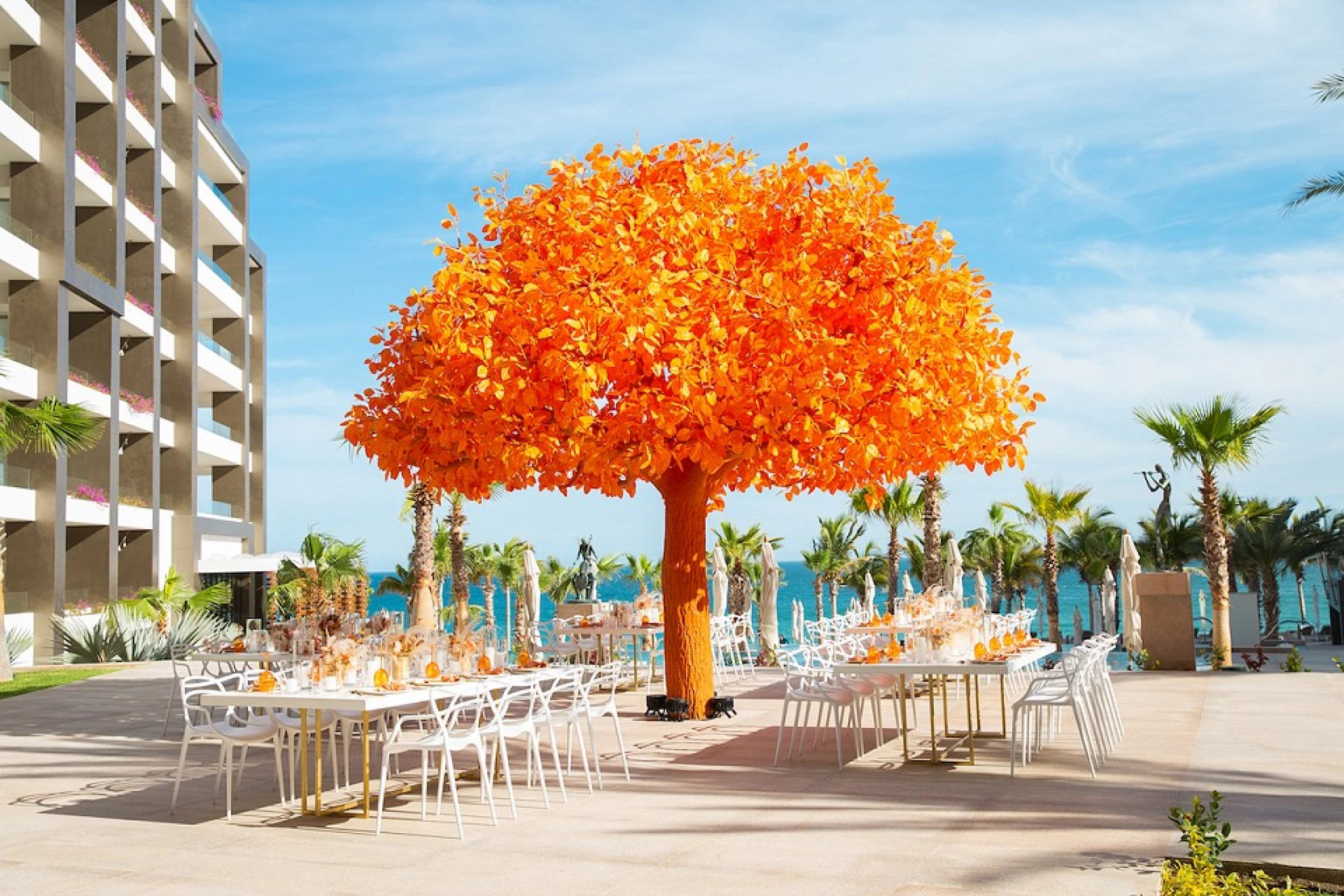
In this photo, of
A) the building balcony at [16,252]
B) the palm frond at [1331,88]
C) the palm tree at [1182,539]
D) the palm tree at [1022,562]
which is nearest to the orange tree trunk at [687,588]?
the palm frond at [1331,88]

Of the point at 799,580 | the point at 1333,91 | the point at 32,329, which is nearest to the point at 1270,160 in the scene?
the point at 1333,91

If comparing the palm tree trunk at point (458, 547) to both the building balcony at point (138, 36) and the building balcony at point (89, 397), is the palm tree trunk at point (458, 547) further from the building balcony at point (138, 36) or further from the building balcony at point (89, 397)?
the building balcony at point (138, 36)

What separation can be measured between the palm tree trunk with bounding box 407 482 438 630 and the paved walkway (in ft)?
48.1

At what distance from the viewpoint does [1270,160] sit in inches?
707

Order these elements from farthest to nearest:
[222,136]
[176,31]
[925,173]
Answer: [222,136] → [176,31] → [925,173]

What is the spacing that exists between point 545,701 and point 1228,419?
15248 millimetres

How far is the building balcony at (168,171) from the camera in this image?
35.8 metres

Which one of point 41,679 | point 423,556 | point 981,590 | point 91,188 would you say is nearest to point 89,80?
point 91,188

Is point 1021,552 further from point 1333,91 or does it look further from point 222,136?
point 1333,91

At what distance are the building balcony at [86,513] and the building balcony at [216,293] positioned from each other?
9667 mm

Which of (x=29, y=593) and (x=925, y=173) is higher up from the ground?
(x=925, y=173)

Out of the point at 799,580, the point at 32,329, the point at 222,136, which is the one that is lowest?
the point at 799,580

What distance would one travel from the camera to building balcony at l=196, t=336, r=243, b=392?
38062mm

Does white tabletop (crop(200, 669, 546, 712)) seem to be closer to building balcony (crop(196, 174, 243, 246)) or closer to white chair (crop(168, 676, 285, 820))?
white chair (crop(168, 676, 285, 820))
